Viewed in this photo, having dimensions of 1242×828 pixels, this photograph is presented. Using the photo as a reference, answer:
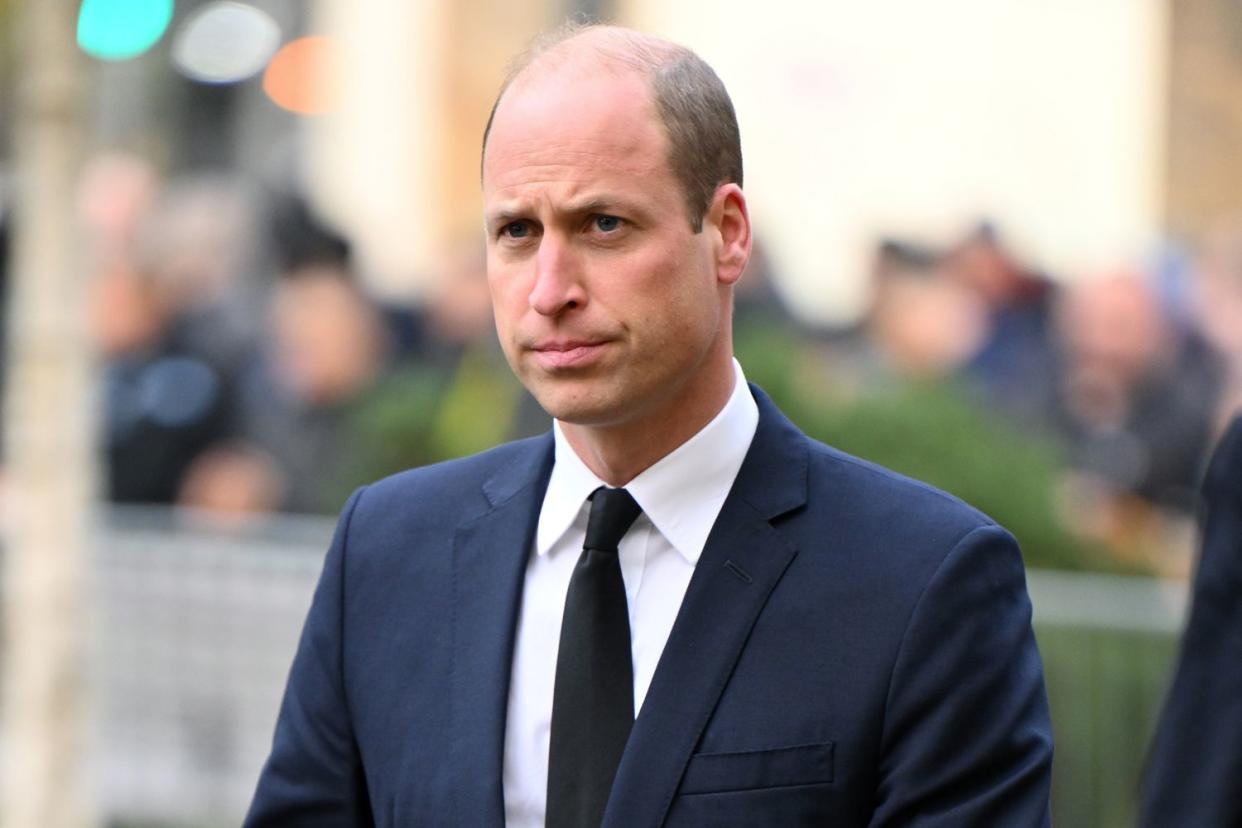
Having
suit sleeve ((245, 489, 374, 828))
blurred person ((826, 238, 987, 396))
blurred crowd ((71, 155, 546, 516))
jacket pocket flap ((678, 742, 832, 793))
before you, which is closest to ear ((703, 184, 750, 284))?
jacket pocket flap ((678, 742, 832, 793))

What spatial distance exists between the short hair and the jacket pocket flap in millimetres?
706

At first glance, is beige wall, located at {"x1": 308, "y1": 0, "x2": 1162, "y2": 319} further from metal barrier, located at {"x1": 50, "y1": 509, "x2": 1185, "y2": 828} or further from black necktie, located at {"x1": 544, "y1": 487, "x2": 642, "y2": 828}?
black necktie, located at {"x1": 544, "y1": 487, "x2": 642, "y2": 828}

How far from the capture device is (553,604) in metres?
3.02

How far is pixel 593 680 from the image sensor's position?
2.88 meters

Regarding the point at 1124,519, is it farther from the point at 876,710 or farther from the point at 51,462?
the point at 876,710

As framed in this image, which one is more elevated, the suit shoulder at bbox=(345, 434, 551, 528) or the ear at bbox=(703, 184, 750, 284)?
the ear at bbox=(703, 184, 750, 284)

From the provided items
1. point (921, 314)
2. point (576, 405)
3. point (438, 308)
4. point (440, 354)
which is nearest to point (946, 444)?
point (921, 314)

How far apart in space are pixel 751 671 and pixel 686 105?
2.51 ft

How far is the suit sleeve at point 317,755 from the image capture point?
10.0ft

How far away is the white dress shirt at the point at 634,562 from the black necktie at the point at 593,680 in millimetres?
26

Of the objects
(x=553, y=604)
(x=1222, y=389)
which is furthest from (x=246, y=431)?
(x=553, y=604)

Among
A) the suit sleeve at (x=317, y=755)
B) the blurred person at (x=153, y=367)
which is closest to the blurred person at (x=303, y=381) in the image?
the blurred person at (x=153, y=367)

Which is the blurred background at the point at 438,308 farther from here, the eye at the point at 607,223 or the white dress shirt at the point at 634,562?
the eye at the point at 607,223

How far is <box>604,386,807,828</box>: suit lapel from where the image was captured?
277cm
